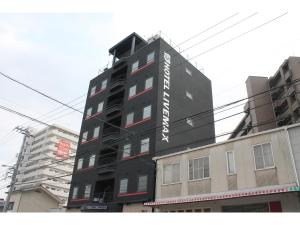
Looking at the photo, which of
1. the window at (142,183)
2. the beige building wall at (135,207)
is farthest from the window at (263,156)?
the window at (142,183)

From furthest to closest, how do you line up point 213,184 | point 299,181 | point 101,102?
point 101,102, point 213,184, point 299,181

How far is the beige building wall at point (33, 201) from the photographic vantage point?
46.1 meters

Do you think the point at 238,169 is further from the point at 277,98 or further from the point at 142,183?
the point at 277,98

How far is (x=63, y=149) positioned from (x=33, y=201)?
4630 centimetres

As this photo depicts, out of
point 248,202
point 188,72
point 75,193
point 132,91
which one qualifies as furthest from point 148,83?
point 248,202

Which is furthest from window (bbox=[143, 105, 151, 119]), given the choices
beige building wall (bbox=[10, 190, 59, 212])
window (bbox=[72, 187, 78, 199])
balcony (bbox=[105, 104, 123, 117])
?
beige building wall (bbox=[10, 190, 59, 212])

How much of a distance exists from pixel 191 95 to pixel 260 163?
865 inches

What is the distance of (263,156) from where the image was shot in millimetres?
17672

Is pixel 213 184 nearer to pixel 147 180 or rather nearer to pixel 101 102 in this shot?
pixel 147 180

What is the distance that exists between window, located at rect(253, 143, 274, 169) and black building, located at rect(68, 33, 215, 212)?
10.8m

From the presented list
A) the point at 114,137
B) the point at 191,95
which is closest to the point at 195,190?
the point at 114,137

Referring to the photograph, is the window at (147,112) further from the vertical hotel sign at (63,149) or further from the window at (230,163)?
the vertical hotel sign at (63,149)

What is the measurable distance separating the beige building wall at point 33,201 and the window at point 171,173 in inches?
1242

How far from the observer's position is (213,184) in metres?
19.4
